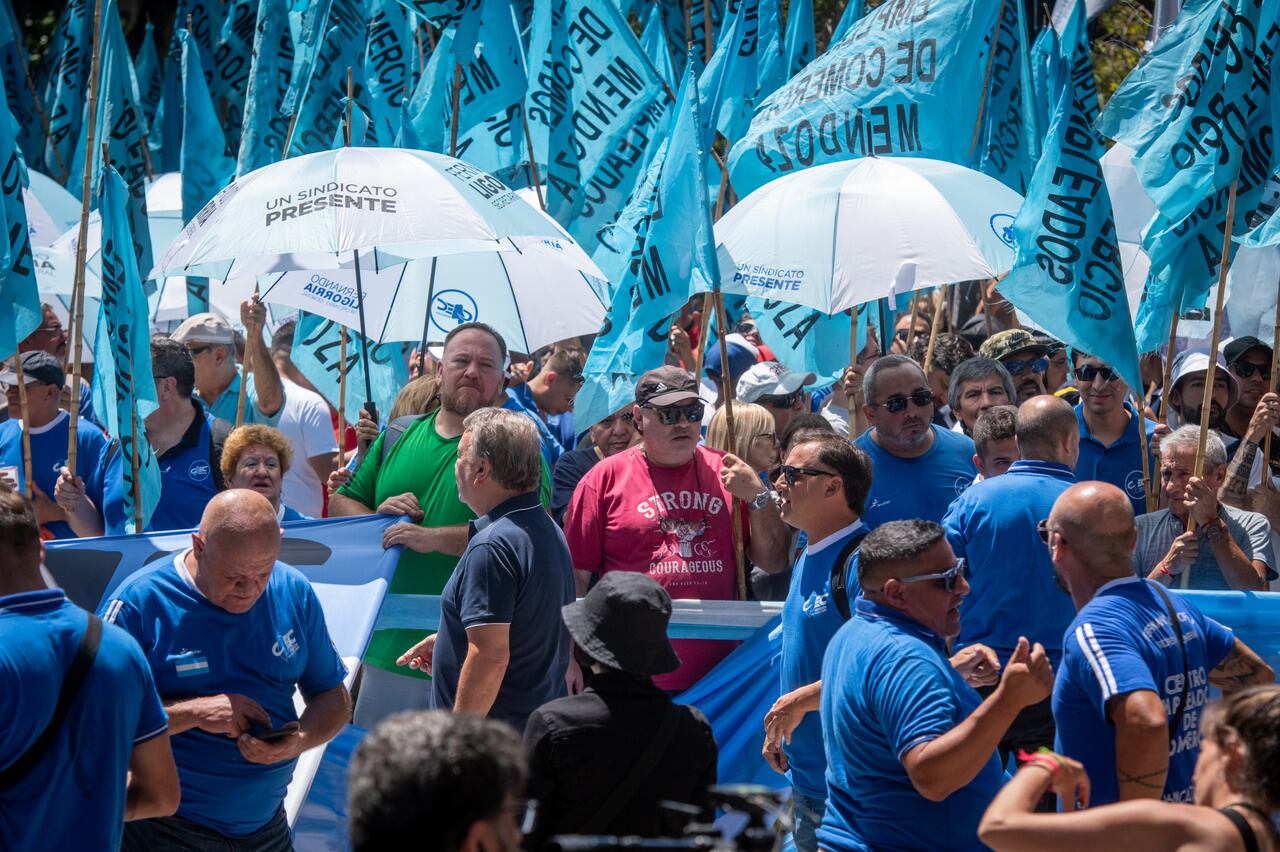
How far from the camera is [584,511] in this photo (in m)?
6.18

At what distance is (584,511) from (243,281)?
2.83 metres

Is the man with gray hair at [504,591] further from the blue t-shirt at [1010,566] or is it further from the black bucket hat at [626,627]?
the blue t-shirt at [1010,566]

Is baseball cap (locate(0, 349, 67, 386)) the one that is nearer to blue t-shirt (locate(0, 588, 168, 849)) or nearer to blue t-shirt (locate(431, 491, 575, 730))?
blue t-shirt (locate(431, 491, 575, 730))

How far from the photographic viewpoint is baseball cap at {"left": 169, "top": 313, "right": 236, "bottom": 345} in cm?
820

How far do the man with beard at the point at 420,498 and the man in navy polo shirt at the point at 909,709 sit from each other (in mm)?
2367

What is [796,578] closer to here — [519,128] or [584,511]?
[584,511]

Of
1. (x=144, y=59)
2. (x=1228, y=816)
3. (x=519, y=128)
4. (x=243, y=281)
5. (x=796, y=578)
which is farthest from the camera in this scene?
(x=144, y=59)

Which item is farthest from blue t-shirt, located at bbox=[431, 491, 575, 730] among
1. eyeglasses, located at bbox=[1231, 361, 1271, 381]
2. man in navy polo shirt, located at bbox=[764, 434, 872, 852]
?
eyeglasses, located at bbox=[1231, 361, 1271, 381]

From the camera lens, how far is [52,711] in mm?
3693

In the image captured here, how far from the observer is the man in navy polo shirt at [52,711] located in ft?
12.0

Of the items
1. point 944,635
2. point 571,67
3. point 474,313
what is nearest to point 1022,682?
point 944,635

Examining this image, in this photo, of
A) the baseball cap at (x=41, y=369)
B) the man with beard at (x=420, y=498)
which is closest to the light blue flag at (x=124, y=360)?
the baseball cap at (x=41, y=369)

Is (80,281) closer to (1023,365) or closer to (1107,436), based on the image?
(1023,365)

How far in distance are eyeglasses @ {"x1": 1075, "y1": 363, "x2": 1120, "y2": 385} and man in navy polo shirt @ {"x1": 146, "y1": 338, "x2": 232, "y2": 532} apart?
3.76 meters
